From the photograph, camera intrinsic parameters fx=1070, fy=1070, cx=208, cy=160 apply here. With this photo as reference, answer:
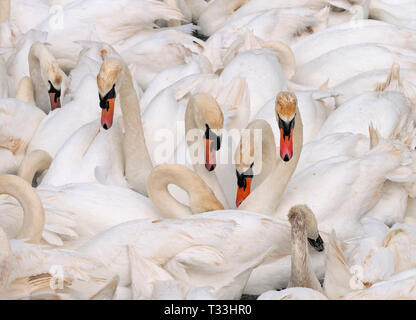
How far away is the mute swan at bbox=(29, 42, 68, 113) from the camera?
6.52 metres

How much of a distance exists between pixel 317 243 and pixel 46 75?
230cm

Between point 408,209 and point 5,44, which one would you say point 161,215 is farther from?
point 5,44

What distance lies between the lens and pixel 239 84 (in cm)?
622

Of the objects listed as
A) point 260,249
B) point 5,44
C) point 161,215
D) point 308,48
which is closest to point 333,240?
point 260,249

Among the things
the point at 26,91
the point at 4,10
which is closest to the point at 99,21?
the point at 4,10

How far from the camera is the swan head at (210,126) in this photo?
5316mm

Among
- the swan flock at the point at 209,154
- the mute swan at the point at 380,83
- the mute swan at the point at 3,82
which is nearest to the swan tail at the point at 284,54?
the swan flock at the point at 209,154

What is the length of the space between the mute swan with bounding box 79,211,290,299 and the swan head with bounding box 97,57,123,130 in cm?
66

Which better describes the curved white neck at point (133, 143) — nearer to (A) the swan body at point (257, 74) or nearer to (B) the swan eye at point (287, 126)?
(A) the swan body at point (257, 74)

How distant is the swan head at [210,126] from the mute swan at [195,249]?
0.32m

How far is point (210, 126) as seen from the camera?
534 cm

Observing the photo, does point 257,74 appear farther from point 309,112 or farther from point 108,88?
point 108,88

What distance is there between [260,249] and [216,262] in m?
0.28

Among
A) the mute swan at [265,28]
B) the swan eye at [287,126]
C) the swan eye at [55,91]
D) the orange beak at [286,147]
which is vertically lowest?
the swan eye at [55,91]
